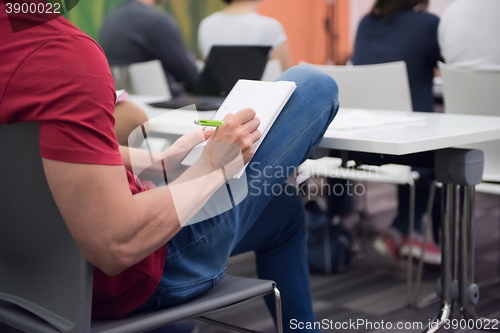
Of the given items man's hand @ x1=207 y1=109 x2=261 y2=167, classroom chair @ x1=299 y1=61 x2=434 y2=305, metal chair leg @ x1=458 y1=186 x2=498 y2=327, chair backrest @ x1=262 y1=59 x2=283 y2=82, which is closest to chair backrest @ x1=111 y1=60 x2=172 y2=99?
chair backrest @ x1=262 y1=59 x2=283 y2=82

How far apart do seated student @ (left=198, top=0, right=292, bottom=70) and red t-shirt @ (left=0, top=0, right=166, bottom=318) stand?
1877 millimetres

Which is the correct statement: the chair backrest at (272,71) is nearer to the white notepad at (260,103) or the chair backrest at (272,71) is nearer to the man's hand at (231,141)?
the white notepad at (260,103)

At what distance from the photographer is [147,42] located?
102 inches

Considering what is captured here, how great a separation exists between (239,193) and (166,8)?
449 centimetres

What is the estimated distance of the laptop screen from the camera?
189 centimetres

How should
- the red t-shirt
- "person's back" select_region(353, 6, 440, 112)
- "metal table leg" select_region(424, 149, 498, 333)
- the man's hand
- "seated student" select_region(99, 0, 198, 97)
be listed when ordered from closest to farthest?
the red t-shirt
the man's hand
"metal table leg" select_region(424, 149, 498, 333)
"person's back" select_region(353, 6, 440, 112)
"seated student" select_region(99, 0, 198, 97)

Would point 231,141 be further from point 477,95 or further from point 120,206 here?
point 477,95

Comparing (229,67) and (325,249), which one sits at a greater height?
(229,67)

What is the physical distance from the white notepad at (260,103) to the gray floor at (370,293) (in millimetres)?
859

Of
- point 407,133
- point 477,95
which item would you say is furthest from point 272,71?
point 407,133

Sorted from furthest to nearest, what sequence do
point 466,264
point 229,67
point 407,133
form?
point 229,67 < point 466,264 < point 407,133

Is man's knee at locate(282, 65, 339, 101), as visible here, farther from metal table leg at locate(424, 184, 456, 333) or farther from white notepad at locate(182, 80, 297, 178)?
metal table leg at locate(424, 184, 456, 333)

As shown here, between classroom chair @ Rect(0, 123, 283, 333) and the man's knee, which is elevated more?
the man's knee

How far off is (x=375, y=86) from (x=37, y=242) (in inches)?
54.2
